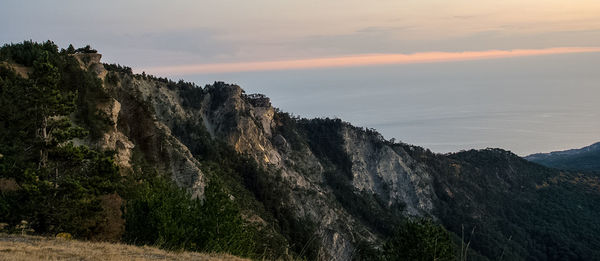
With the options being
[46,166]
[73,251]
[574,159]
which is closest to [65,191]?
[46,166]

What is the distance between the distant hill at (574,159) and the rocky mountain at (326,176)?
1586 inches

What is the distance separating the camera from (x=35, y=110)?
59.7ft

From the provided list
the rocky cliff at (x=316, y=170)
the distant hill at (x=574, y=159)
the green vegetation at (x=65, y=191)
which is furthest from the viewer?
the distant hill at (x=574, y=159)

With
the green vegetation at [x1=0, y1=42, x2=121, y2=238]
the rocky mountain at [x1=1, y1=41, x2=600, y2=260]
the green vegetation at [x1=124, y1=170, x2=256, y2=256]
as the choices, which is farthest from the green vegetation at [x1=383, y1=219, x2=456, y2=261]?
the green vegetation at [x1=0, y1=42, x2=121, y2=238]

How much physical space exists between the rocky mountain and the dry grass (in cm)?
439

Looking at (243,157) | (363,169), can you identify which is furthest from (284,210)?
(363,169)

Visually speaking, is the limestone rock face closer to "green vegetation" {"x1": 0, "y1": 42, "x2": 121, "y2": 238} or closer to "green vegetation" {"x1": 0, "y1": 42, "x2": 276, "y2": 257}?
"green vegetation" {"x1": 0, "y1": 42, "x2": 276, "y2": 257}

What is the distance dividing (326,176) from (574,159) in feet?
472

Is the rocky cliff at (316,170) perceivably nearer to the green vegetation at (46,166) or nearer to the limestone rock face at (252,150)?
the limestone rock face at (252,150)

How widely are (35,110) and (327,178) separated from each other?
208ft

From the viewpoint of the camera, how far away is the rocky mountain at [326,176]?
39000 millimetres

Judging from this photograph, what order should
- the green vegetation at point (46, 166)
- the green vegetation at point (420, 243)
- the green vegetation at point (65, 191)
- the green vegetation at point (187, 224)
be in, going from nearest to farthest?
the green vegetation at point (46, 166)
the green vegetation at point (65, 191)
the green vegetation at point (187, 224)
the green vegetation at point (420, 243)

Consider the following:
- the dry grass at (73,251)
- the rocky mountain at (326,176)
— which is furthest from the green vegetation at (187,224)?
the dry grass at (73,251)

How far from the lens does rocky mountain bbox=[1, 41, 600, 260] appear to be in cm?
3900
